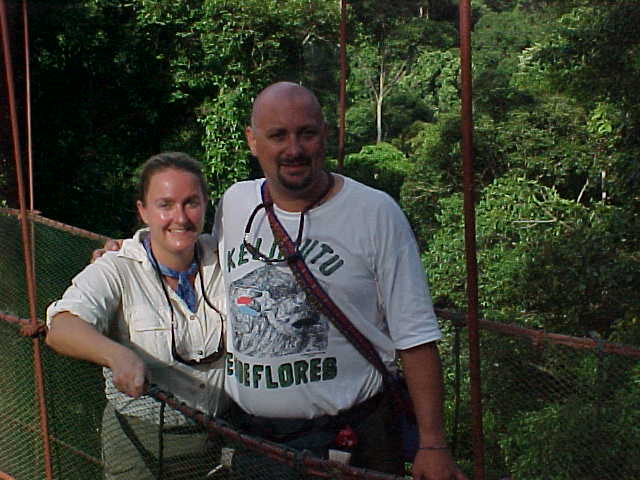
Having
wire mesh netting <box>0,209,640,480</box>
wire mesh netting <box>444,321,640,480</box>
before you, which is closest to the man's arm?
wire mesh netting <box>0,209,640,480</box>

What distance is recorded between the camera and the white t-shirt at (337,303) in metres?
1.14

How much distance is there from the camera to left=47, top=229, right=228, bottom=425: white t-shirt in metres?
1.33

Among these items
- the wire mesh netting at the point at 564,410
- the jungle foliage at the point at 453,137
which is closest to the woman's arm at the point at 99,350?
the wire mesh netting at the point at 564,410

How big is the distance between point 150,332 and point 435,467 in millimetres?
478

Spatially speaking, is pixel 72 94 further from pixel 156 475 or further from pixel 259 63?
pixel 156 475

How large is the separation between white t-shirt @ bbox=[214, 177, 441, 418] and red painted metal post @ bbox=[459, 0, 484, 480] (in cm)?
6

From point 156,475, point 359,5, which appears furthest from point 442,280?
point 359,5

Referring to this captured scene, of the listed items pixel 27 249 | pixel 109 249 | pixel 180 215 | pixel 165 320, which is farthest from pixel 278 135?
pixel 27 249

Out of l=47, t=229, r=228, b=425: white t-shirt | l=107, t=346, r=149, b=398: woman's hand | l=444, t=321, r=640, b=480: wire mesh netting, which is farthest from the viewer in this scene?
l=444, t=321, r=640, b=480: wire mesh netting

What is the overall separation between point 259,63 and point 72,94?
230 cm

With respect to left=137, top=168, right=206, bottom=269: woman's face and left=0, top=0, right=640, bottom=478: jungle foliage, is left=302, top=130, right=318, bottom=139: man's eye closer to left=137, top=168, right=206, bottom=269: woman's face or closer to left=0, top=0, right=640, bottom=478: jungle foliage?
left=137, top=168, right=206, bottom=269: woman's face

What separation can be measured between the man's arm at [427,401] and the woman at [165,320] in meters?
0.35

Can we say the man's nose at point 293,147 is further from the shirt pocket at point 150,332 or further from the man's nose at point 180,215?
the shirt pocket at point 150,332

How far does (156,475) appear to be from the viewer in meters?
1.38
